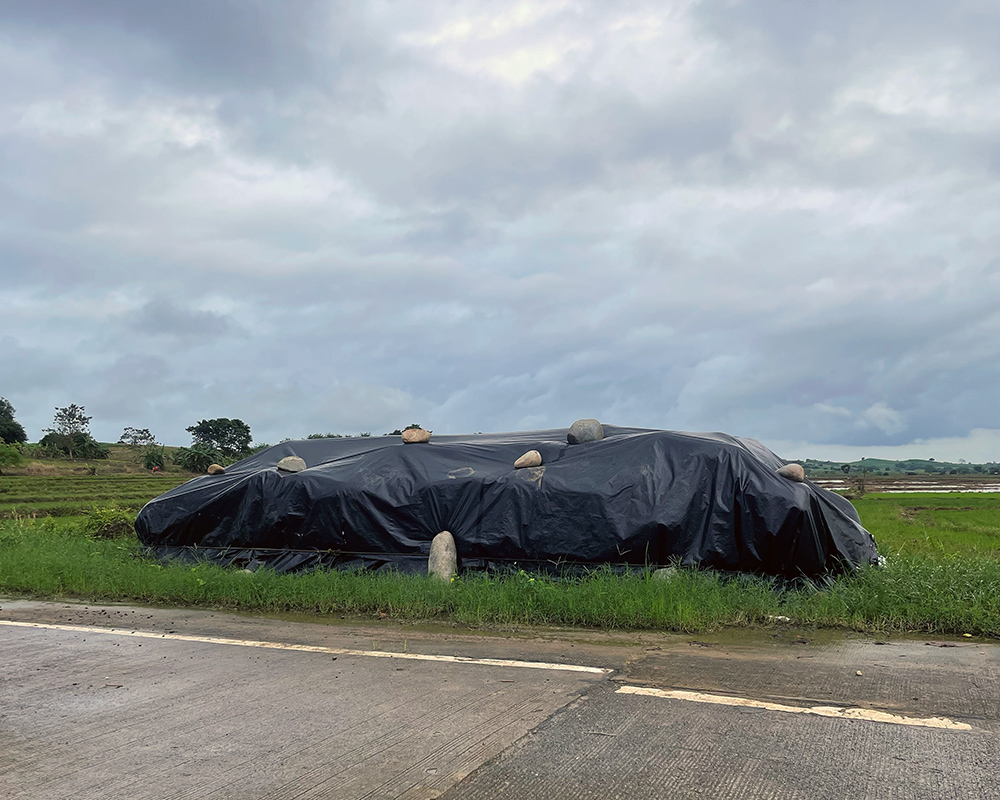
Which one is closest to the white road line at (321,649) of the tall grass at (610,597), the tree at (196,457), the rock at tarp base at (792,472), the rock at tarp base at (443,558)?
the tall grass at (610,597)

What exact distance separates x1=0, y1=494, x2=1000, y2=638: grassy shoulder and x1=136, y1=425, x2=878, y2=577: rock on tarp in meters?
0.37

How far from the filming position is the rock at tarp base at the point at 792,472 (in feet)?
29.6

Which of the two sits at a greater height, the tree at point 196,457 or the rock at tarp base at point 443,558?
the tree at point 196,457

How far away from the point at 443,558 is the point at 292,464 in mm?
3238

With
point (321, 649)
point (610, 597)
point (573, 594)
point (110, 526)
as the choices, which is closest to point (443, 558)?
point (573, 594)

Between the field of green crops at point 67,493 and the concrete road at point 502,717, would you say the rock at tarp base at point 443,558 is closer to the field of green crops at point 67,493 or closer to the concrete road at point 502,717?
the concrete road at point 502,717

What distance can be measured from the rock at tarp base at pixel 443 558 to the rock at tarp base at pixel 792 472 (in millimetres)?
4073

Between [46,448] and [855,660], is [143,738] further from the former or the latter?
[46,448]

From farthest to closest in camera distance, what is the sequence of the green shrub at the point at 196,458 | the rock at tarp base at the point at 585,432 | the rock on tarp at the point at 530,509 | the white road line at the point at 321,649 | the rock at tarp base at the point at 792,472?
the green shrub at the point at 196,458 → the rock at tarp base at the point at 585,432 → the rock at tarp base at the point at 792,472 → the rock on tarp at the point at 530,509 → the white road line at the point at 321,649

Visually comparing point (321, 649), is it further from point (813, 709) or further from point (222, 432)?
point (222, 432)

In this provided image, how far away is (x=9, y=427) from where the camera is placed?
74.6 meters

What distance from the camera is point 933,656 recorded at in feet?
19.8

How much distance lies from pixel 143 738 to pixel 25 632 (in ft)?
14.6

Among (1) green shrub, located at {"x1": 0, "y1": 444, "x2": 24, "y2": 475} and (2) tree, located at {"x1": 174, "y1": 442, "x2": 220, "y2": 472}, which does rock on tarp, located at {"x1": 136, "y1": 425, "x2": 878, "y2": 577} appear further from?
(2) tree, located at {"x1": 174, "y1": 442, "x2": 220, "y2": 472}
